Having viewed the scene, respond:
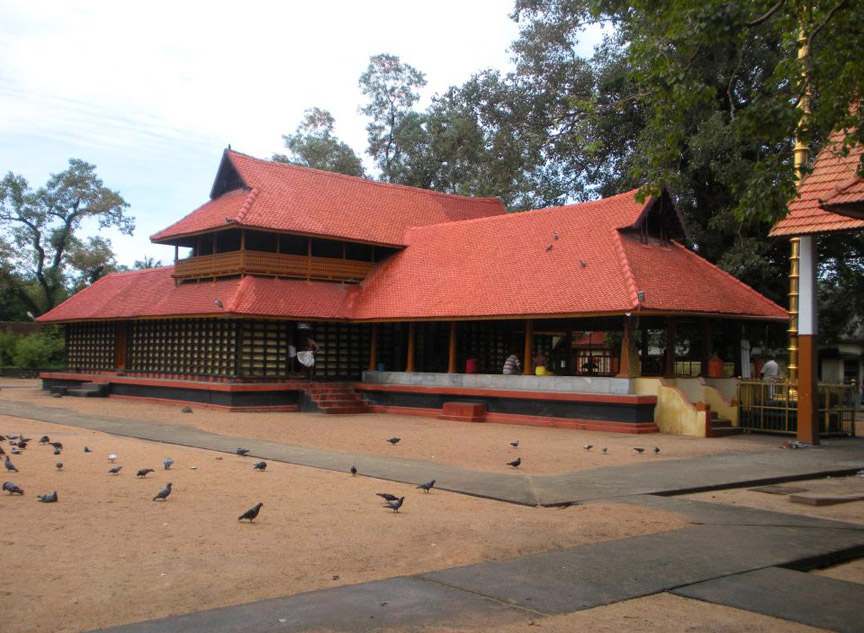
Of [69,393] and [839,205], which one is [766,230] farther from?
[69,393]

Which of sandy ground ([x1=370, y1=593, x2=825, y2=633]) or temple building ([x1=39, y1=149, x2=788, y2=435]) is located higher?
temple building ([x1=39, y1=149, x2=788, y2=435])

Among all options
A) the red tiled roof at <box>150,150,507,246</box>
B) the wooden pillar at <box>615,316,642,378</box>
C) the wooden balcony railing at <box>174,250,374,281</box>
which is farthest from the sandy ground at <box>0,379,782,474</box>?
the red tiled roof at <box>150,150,507,246</box>

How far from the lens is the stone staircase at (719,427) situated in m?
19.3

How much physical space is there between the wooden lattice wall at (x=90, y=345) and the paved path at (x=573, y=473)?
1541 centimetres

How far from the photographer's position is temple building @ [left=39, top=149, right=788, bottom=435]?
837 inches

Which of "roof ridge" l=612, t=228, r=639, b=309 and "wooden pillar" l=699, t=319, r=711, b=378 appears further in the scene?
"wooden pillar" l=699, t=319, r=711, b=378

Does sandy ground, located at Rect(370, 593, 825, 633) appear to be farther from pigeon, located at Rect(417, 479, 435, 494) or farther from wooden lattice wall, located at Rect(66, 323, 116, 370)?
wooden lattice wall, located at Rect(66, 323, 116, 370)

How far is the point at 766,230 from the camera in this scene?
27781 mm

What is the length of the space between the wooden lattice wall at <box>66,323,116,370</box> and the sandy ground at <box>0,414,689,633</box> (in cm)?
2114

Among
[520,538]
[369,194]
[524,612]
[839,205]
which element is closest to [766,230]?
[369,194]

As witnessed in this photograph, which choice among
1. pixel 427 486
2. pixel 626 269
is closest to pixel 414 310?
pixel 626 269

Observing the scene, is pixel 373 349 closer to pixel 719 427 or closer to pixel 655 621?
pixel 719 427

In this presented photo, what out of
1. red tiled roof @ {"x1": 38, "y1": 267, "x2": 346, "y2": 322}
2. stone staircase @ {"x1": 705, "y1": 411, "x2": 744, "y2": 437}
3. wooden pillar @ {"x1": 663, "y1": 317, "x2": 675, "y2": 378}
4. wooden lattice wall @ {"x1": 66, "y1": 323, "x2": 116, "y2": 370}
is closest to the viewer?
stone staircase @ {"x1": 705, "y1": 411, "x2": 744, "y2": 437}

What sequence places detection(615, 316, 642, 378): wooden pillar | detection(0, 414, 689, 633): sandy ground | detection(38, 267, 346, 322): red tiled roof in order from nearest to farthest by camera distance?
detection(0, 414, 689, 633): sandy ground < detection(615, 316, 642, 378): wooden pillar < detection(38, 267, 346, 322): red tiled roof
